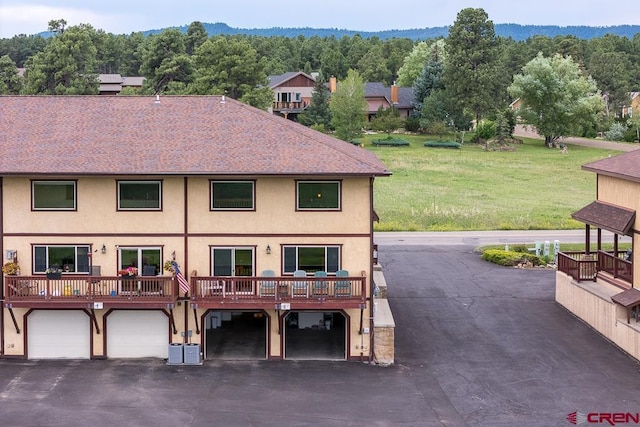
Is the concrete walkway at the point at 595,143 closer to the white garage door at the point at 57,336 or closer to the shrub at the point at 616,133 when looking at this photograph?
the shrub at the point at 616,133

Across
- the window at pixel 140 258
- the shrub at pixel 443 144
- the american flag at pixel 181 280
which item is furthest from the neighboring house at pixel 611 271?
the shrub at pixel 443 144

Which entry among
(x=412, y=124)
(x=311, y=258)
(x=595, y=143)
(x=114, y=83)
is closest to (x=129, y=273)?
(x=311, y=258)

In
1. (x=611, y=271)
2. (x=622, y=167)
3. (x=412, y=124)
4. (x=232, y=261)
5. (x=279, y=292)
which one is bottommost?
(x=611, y=271)

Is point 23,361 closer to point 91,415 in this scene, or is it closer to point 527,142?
point 91,415

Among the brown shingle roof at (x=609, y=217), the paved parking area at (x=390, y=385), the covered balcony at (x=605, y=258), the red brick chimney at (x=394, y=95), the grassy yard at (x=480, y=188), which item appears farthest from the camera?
the red brick chimney at (x=394, y=95)

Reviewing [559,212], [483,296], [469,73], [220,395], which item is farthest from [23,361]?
[469,73]

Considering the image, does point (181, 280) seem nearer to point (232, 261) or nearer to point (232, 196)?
point (232, 261)

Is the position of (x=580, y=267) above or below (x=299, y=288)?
below

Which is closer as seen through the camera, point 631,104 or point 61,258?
point 61,258
